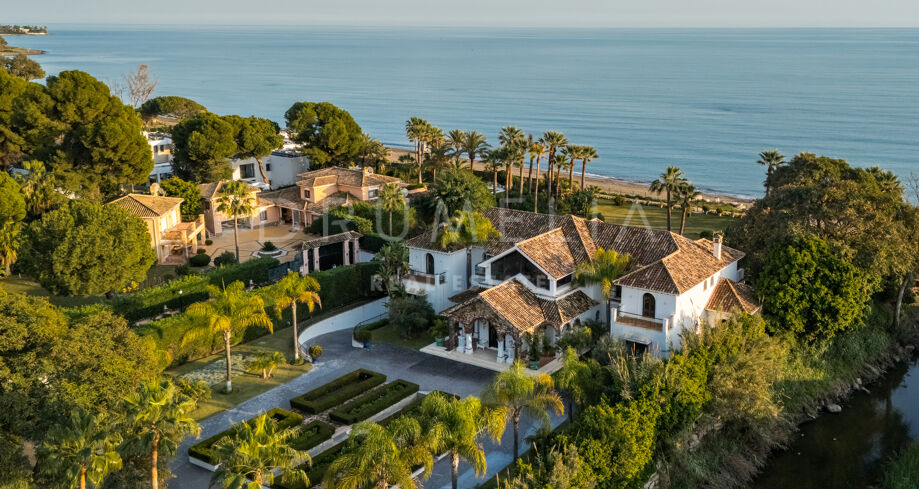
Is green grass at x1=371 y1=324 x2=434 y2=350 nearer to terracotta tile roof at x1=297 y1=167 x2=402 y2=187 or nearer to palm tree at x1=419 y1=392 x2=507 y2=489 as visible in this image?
palm tree at x1=419 y1=392 x2=507 y2=489

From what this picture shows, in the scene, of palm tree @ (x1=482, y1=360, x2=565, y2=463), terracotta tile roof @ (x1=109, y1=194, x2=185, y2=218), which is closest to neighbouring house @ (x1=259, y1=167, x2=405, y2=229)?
terracotta tile roof @ (x1=109, y1=194, x2=185, y2=218)

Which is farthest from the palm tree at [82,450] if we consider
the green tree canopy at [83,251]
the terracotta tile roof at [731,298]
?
the terracotta tile roof at [731,298]

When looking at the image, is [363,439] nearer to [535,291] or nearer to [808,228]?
[535,291]

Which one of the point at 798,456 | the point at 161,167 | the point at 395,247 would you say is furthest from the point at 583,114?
the point at 798,456

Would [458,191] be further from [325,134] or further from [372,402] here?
[372,402]

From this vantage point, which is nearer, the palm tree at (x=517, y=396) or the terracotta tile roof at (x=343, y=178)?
the palm tree at (x=517, y=396)

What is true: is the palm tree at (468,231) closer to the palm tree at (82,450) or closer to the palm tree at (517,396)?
the palm tree at (517,396)

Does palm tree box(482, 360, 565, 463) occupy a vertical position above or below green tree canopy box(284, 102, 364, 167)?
below
